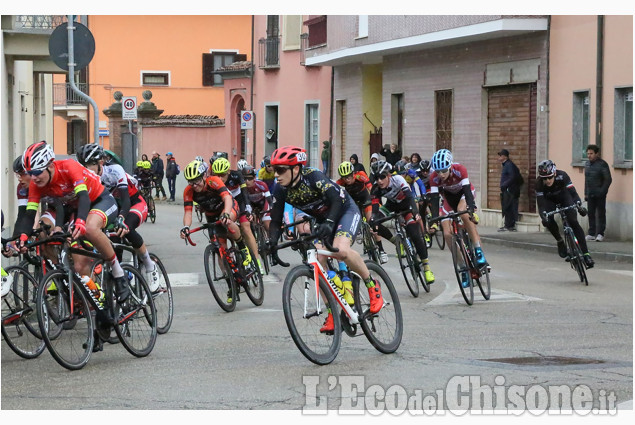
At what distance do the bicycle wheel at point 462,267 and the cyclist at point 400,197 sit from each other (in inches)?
36.3

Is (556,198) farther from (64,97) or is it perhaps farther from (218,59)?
(64,97)

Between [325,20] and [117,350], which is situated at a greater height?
[325,20]

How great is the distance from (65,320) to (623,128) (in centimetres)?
1665

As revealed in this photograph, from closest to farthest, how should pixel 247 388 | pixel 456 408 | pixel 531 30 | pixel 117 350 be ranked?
pixel 456 408, pixel 247 388, pixel 117 350, pixel 531 30

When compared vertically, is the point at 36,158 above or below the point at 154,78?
below

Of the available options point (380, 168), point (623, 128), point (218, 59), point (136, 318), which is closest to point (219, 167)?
point (380, 168)

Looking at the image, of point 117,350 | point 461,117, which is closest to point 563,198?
point 117,350

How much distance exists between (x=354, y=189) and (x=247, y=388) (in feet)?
25.6

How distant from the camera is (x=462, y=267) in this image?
44.2 feet

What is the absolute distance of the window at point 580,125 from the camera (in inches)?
1002

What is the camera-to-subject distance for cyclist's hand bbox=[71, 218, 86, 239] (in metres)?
9.12

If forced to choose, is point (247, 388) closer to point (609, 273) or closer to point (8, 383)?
point (8, 383)

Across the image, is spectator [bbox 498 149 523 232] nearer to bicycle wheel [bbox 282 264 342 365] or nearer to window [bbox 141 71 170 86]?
bicycle wheel [bbox 282 264 342 365]

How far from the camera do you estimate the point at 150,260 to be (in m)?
11.7
